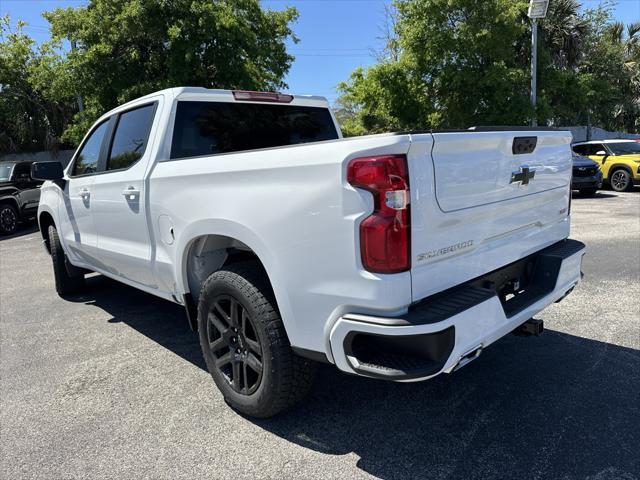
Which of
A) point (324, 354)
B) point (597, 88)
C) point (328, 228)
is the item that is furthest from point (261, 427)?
point (597, 88)

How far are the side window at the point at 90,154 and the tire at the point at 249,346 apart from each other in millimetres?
2241

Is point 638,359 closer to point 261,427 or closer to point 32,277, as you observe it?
point 261,427

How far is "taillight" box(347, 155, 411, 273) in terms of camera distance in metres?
2.13

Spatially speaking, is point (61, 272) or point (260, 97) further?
point (61, 272)

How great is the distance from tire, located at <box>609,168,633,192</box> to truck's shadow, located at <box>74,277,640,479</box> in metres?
13.3

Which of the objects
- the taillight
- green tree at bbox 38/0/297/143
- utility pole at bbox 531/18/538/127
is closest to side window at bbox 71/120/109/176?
the taillight

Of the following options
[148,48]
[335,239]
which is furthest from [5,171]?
[335,239]

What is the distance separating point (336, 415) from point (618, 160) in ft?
50.5

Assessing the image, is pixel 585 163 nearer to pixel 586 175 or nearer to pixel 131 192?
pixel 586 175

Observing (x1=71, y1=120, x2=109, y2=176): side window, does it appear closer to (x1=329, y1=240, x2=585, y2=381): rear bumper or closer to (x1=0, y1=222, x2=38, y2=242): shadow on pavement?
(x1=329, y1=240, x2=585, y2=381): rear bumper

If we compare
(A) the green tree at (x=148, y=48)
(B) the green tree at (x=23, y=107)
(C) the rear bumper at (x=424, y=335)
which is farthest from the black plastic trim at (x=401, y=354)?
(B) the green tree at (x=23, y=107)

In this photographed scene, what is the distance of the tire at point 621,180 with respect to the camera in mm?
14905

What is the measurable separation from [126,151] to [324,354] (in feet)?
8.34

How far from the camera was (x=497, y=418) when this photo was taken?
9.43 feet
